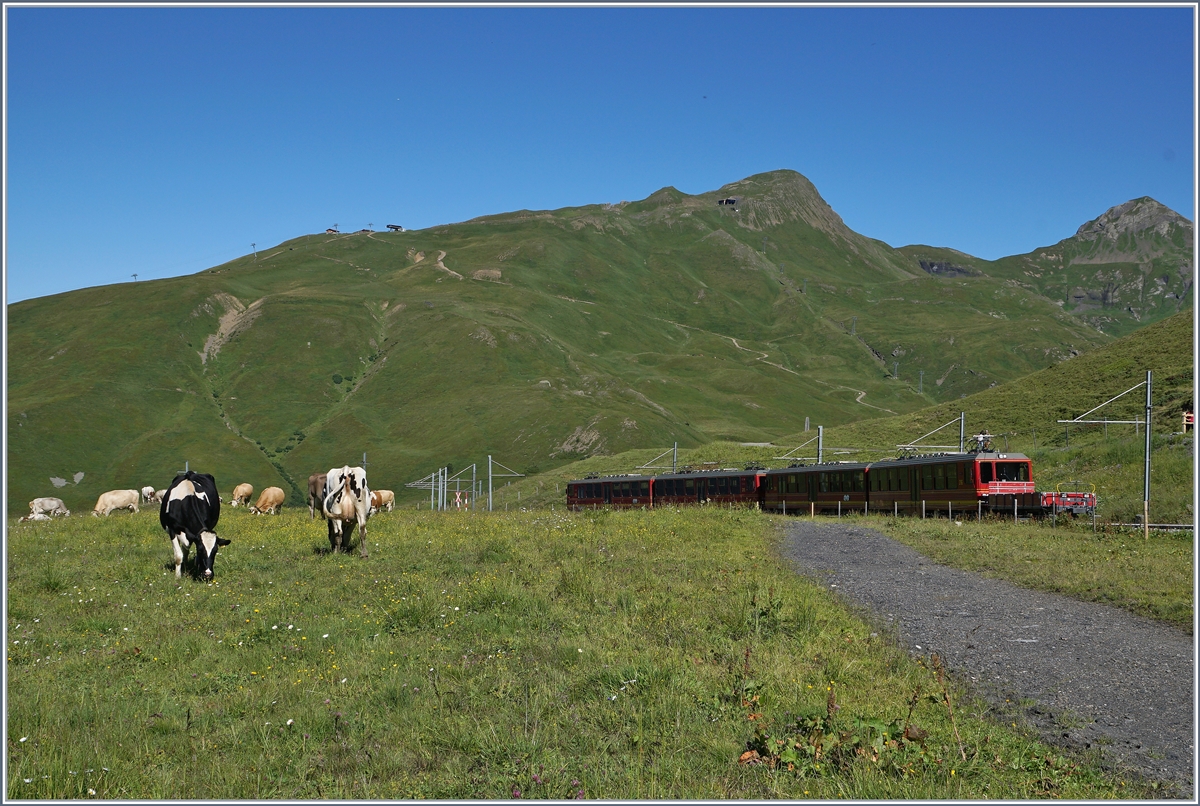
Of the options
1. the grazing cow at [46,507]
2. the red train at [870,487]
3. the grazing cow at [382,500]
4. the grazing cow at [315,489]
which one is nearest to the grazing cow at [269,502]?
the grazing cow at [382,500]

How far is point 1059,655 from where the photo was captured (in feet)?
40.2

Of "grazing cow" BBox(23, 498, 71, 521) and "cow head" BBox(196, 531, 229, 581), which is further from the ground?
"cow head" BBox(196, 531, 229, 581)

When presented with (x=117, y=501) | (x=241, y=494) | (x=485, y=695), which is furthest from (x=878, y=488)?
(x=485, y=695)

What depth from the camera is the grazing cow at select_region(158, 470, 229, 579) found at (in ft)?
59.6

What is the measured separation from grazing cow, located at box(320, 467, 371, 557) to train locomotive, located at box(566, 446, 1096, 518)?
14.9 meters

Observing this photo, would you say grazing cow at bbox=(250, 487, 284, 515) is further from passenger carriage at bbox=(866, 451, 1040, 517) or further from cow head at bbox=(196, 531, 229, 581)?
passenger carriage at bbox=(866, 451, 1040, 517)

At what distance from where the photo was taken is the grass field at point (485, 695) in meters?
7.66

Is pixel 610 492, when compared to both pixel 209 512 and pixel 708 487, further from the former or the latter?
pixel 209 512

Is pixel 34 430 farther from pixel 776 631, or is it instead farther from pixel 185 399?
pixel 776 631

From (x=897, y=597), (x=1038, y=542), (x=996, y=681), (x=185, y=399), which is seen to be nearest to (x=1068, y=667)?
(x=996, y=681)

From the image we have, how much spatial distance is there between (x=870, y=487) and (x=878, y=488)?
67 centimetres

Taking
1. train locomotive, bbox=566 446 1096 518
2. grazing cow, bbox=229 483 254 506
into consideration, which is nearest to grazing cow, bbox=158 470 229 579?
train locomotive, bbox=566 446 1096 518

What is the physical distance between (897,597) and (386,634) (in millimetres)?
9648

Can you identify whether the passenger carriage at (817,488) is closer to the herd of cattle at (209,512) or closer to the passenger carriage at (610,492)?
the passenger carriage at (610,492)
